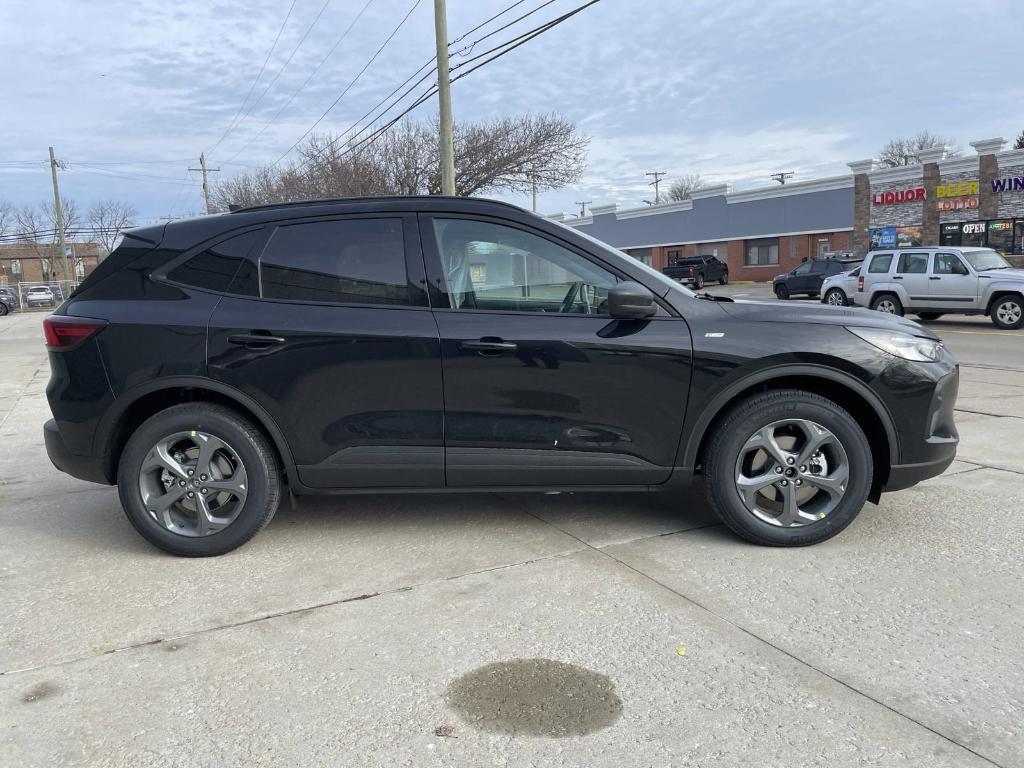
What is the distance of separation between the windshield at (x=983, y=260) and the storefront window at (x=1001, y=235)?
66.3 ft

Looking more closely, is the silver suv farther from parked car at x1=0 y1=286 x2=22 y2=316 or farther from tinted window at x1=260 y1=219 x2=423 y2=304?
parked car at x1=0 y1=286 x2=22 y2=316

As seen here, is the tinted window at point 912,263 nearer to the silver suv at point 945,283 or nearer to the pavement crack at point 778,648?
the silver suv at point 945,283

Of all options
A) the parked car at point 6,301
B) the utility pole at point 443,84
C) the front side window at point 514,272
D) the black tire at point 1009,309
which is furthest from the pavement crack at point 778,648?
the parked car at point 6,301

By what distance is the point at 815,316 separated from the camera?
3.93 meters

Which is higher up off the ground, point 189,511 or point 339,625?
point 189,511

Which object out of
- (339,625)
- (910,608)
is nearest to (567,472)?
(339,625)

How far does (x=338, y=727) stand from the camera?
2.52m

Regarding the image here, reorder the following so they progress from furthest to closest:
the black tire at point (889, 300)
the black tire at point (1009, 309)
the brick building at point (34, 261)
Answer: the brick building at point (34, 261) → the black tire at point (889, 300) → the black tire at point (1009, 309)

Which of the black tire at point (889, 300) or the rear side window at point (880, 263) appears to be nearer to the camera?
the black tire at point (889, 300)

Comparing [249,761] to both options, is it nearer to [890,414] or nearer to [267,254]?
[267,254]

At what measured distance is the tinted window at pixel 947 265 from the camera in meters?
16.8

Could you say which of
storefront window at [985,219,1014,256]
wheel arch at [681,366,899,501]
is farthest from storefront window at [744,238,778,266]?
wheel arch at [681,366,899,501]

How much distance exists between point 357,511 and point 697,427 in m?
2.12

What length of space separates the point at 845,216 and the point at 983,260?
2598cm
